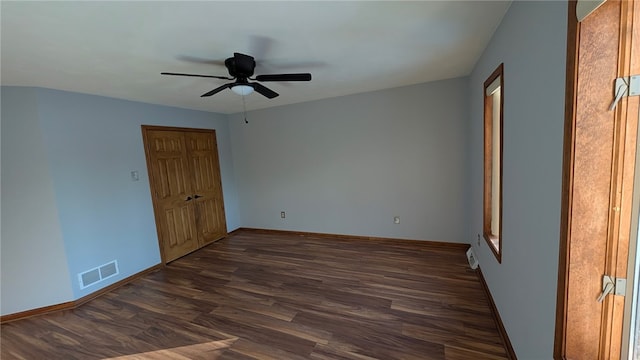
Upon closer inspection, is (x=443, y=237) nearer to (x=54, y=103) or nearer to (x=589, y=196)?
(x=589, y=196)

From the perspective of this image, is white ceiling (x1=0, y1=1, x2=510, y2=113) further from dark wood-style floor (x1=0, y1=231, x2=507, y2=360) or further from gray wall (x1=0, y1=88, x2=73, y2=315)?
dark wood-style floor (x1=0, y1=231, x2=507, y2=360)

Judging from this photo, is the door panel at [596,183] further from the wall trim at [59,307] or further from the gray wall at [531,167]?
the wall trim at [59,307]

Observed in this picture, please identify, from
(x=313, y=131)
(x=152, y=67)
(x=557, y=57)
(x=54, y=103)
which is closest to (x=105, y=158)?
(x=54, y=103)

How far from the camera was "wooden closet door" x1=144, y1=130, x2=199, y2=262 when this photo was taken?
12.2 ft

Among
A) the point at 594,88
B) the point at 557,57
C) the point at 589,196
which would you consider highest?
the point at 557,57

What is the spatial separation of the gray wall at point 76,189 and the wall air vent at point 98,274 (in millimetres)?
51

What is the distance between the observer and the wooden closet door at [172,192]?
373 centimetres

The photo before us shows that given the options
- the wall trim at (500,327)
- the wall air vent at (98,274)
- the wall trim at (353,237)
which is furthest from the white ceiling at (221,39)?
the wall trim at (353,237)

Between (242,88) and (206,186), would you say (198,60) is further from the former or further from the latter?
(206,186)

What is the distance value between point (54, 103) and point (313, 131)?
3.16 metres

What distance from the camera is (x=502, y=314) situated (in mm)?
2021

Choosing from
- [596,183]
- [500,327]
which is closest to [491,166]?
[500,327]

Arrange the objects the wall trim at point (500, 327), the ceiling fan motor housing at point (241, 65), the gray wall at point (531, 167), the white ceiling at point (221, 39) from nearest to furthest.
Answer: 1. the gray wall at point (531, 167)
2. the white ceiling at point (221, 39)
3. the wall trim at point (500, 327)
4. the ceiling fan motor housing at point (241, 65)

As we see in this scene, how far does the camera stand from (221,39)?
1.85 m
